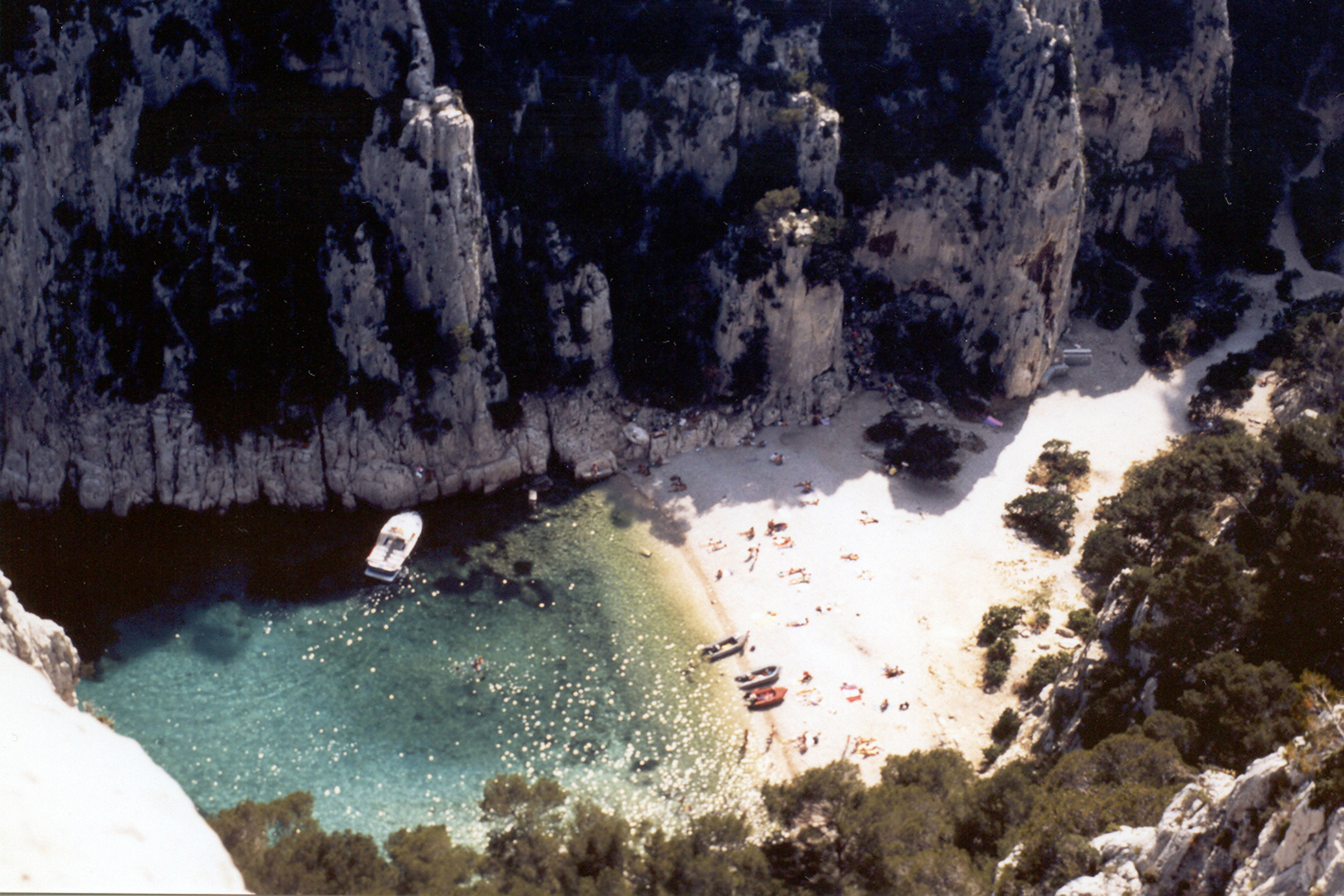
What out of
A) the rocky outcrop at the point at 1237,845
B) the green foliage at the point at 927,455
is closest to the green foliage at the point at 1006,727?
the rocky outcrop at the point at 1237,845

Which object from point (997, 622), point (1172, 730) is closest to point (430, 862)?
point (1172, 730)

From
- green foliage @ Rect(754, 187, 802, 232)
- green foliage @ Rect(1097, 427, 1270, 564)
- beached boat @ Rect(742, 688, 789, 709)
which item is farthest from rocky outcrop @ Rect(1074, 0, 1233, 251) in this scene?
beached boat @ Rect(742, 688, 789, 709)

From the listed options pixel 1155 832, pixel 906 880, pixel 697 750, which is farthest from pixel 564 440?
pixel 1155 832

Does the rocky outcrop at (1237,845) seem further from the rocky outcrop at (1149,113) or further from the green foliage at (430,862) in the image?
the rocky outcrop at (1149,113)

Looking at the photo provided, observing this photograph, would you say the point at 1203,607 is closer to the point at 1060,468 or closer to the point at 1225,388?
the point at 1060,468

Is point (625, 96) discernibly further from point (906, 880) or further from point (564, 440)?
point (906, 880)

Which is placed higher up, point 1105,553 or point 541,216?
point 541,216
